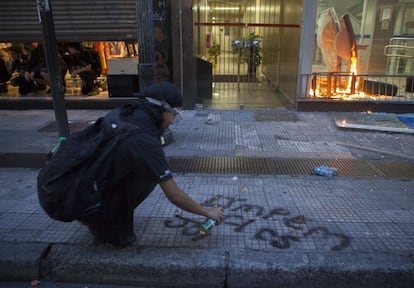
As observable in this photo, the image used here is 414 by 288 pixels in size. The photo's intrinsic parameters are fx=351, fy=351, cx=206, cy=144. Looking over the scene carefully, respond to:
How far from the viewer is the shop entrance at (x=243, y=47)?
9711 millimetres

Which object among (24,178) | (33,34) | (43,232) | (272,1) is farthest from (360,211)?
(272,1)

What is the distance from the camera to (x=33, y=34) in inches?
315

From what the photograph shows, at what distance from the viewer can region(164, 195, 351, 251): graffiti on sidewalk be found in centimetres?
309

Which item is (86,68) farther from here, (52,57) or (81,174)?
(81,174)

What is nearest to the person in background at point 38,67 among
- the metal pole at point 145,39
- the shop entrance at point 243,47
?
the shop entrance at point 243,47

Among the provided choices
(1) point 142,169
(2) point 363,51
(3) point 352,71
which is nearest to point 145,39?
(1) point 142,169

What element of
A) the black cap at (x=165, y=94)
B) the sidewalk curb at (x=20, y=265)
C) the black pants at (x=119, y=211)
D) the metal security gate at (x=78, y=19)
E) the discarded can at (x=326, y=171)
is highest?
the metal security gate at (x=78, y=19)

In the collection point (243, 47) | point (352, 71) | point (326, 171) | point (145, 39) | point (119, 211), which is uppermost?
point (145, 39)

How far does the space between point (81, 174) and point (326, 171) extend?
3183mm

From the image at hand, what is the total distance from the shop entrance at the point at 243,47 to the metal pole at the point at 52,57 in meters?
4.92

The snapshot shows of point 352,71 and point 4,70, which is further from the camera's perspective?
point 4,70

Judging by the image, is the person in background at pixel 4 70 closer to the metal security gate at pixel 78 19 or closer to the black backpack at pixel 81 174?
the metal security gate at pixel 78 19

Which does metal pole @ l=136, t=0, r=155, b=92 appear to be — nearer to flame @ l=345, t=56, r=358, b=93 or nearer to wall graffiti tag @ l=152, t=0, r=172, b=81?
wall graffiti tag @ l=152, t=0, r=172, b=81

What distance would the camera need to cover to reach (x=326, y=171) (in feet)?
14.9
